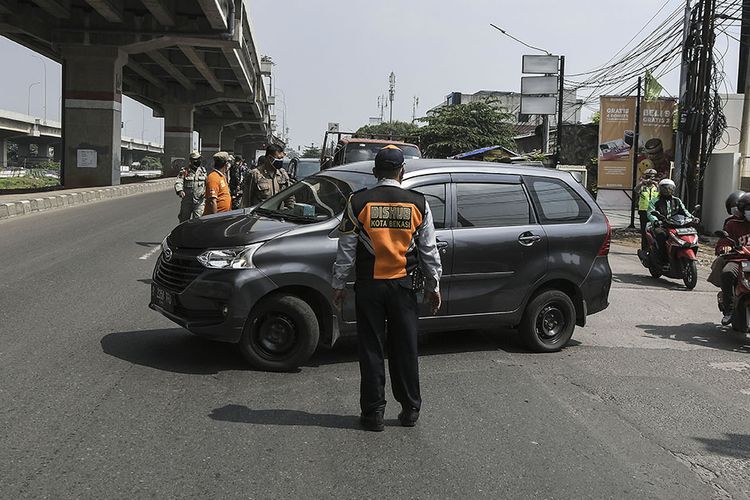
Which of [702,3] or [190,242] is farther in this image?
[702,3]

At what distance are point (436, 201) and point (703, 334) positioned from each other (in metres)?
3.88

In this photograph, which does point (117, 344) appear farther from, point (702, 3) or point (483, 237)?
point (702, 3)

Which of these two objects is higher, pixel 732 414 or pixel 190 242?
pixel 190 242

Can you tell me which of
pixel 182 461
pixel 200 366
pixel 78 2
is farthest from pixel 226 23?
pixel 182 461

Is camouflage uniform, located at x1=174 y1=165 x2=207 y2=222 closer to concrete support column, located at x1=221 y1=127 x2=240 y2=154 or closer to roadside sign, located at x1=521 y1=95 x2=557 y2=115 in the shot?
roadside sign, located at x1=521 y1=95 x2=557 y2=115

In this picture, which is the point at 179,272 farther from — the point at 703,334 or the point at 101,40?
the point at 101,40

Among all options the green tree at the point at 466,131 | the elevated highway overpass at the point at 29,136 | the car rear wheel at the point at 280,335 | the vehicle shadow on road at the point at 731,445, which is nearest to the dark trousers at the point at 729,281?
the vehicle shadow on road at the point at 731,445

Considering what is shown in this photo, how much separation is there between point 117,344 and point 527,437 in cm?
358

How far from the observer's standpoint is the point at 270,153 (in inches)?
378

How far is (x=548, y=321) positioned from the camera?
22.2 ft

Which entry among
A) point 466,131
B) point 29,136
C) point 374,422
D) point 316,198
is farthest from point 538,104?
point 29,136

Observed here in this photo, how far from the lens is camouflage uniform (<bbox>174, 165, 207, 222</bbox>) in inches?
450

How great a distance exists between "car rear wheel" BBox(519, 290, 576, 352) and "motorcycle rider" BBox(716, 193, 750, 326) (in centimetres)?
210

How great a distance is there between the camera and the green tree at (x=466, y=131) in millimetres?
46219
